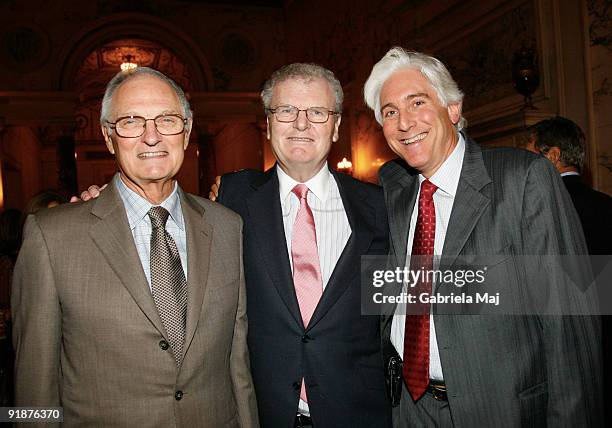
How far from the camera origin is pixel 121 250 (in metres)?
1.61

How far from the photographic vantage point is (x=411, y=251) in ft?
6.54

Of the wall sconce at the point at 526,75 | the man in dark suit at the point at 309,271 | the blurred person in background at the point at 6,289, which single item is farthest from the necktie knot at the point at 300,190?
the wall sconce at the point at 526,75

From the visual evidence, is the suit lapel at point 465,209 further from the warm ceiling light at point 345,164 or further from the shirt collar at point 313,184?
the warm ceiling light at point 345,164

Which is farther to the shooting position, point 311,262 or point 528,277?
point 311,262

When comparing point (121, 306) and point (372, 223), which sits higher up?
point (372, 223)

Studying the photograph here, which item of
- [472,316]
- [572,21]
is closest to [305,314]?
[472,316]

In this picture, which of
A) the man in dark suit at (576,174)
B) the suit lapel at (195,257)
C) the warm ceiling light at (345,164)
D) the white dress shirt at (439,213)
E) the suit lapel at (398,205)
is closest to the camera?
the suit lapel at (195,257)

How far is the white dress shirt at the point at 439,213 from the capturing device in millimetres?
1899

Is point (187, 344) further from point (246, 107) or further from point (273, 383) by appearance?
point (246, 107)

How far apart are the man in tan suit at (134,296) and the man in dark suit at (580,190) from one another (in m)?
1.97

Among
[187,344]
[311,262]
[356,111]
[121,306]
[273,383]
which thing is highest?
[356,111]

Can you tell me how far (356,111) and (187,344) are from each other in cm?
753

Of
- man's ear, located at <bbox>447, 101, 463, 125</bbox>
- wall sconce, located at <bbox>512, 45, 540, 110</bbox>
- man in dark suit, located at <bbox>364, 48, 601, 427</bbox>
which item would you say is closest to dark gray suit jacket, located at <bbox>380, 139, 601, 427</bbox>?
man in dark suit, located at <bbox>364, 48, 601, 427</bbox>

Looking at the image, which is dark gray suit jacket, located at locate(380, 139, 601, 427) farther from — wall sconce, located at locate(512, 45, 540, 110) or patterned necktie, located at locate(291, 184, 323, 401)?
wall sconce, located at locate(512, 45, 540, 110)
